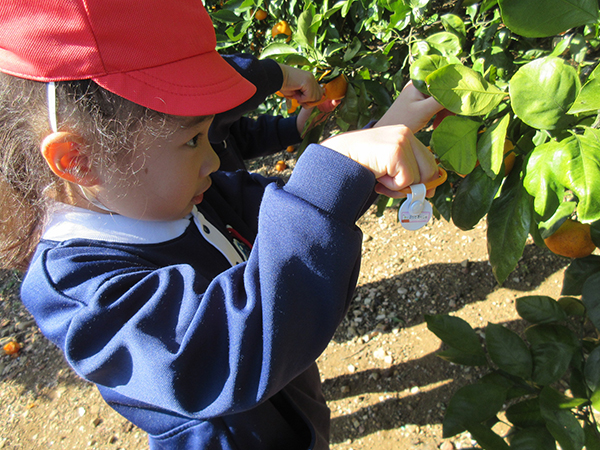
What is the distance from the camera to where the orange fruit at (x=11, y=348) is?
2.56m

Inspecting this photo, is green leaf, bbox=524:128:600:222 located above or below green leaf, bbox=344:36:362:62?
above

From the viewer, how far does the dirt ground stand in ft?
5.87

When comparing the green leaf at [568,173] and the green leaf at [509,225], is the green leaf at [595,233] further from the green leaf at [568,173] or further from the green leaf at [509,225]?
the green leaf at [568,173]

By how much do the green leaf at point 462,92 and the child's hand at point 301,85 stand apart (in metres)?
0.60

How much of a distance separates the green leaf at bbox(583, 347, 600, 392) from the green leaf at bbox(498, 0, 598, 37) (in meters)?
0.70

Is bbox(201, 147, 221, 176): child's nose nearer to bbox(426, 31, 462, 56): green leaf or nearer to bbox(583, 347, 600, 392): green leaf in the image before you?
bbox(426, 31, 462, 56): green leaf

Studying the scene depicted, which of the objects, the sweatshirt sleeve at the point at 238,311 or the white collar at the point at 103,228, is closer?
the sweatshirt sleeve at the point at 238,311

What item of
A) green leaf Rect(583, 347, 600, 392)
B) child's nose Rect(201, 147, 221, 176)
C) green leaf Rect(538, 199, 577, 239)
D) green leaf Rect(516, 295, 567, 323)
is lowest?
green leaf Rect(516, 295, 567, 323)

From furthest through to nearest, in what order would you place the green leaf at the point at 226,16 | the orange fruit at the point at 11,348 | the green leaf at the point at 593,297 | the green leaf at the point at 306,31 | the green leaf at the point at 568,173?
the orange fruit at the point at 11,348 < the green leaf at the point at 226,16 < the green leaf at the point at 306,31 < the green leaf at the point at 593,297 < the green leaf at the point at 568,173

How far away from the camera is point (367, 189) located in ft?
2.23

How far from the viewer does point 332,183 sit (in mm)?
662

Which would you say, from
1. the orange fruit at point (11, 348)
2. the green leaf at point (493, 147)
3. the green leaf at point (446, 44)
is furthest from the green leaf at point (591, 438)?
the orange fruit at point (11, 348)

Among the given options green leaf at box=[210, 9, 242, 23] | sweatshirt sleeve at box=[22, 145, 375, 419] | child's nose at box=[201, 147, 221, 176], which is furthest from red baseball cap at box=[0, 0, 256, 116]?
green leaf at box=[210, 9, 242, 23]

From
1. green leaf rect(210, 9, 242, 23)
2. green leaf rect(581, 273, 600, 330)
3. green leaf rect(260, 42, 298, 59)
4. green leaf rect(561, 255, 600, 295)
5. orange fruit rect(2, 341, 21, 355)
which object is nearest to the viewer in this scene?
green leaf rect(581, 273, 600, 330)
